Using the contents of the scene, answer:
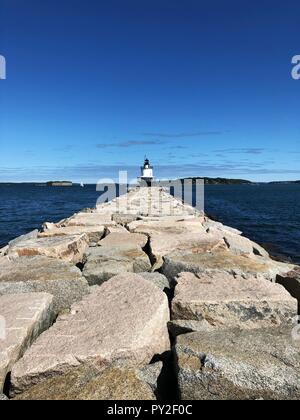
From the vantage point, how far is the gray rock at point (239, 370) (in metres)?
2.13

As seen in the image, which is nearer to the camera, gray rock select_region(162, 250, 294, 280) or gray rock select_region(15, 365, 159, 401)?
gray rock select_region(15, 365, 159, 401)

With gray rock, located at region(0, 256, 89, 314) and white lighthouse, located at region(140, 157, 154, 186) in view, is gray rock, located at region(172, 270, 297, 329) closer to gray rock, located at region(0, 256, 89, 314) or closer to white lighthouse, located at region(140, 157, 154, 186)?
gray rock, located at region(0, 256, 89, 314)

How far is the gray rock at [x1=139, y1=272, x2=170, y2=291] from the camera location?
3.85 metres

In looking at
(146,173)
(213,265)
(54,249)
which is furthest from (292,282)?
(146,173)

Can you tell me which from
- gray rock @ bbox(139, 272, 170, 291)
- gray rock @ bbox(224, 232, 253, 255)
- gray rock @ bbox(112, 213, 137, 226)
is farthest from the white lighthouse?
gray rock @ bbox(139, 272, 170, 291)

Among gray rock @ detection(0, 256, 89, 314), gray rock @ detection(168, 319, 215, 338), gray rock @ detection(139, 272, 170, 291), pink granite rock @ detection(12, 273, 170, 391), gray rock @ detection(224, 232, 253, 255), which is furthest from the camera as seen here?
gray rock @ detection(224, 232, 253, 255)

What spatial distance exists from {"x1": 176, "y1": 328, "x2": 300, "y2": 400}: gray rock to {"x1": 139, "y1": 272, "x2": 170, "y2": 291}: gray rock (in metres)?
1.41

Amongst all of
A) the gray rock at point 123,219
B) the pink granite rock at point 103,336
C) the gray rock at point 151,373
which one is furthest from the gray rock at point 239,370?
the gray rock at point 123,219

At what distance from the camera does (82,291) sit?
358 centimetres

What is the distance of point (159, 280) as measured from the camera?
3941mm

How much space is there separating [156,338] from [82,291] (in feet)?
3.52

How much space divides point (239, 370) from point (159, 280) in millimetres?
1812

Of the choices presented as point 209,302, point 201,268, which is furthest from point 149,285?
point 201,268
